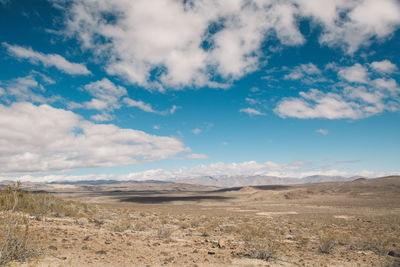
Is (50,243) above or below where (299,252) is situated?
above

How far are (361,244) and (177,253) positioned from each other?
11.0 m

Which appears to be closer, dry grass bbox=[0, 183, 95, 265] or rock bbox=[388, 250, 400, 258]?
dry grass bbox=[0, 183, 95, 265]

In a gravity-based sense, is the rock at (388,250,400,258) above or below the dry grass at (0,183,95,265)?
below

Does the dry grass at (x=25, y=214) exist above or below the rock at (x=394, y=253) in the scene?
above

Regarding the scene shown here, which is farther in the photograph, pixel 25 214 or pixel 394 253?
pixel 394 253

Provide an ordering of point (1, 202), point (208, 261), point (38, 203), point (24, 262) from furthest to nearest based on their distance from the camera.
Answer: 1. point (38, 203)
2. point (1, 202)
3. point (208, 261)
4. point (24, 262)

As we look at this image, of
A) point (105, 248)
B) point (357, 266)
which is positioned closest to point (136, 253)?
point (105, 248)

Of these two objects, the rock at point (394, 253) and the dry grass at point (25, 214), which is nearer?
the dry grass at point (25, 214)

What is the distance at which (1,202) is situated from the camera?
52.8 feet

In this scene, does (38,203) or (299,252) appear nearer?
(299,252)

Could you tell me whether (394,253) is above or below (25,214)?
below

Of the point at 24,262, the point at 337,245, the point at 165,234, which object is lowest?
the point at 337,245

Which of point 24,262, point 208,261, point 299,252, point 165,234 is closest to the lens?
point 24,262

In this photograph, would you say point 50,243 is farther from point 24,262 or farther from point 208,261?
point 208,261
